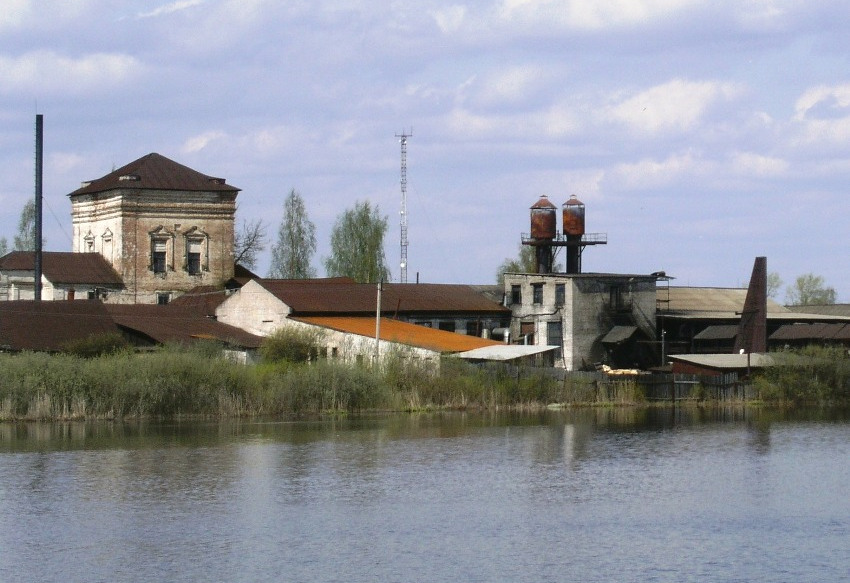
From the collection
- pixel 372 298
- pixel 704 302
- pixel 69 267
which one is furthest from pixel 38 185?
pixel 704 302

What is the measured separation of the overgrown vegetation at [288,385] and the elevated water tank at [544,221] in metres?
18.5

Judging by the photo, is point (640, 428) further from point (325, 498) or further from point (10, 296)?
point (10, 296)

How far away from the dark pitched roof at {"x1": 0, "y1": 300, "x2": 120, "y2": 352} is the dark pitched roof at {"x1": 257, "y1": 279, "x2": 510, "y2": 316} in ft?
31.9

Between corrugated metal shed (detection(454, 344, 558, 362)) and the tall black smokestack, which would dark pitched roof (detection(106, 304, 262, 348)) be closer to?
the tall black smokestack

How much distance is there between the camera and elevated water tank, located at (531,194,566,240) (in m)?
77.0

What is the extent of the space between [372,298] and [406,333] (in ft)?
21.3

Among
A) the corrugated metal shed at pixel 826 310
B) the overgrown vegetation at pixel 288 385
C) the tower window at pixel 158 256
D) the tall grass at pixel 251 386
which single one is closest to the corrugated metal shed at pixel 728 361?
the overgrown vegetation at pixel 288 385

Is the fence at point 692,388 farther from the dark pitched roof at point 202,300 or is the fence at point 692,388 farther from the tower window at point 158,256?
the tower window at point 158,256

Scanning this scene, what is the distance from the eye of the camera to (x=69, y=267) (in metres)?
72.6

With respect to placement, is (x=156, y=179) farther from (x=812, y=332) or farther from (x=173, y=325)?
(x=812, y=332)

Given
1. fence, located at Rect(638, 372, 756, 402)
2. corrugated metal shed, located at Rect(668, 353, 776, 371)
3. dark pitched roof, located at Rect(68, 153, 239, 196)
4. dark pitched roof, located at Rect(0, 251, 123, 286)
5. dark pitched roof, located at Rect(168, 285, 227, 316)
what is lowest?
fence, located at Rect(638, 372, 756, 402)

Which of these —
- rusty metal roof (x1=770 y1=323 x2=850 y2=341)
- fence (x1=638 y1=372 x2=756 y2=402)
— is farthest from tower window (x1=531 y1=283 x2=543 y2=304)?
rusty metal roof (x1=770 y1=323 x2=850 y2=341)

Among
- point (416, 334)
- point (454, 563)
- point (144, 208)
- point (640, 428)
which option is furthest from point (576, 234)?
point (454, 563)

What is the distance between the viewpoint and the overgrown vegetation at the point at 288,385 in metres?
46.2
